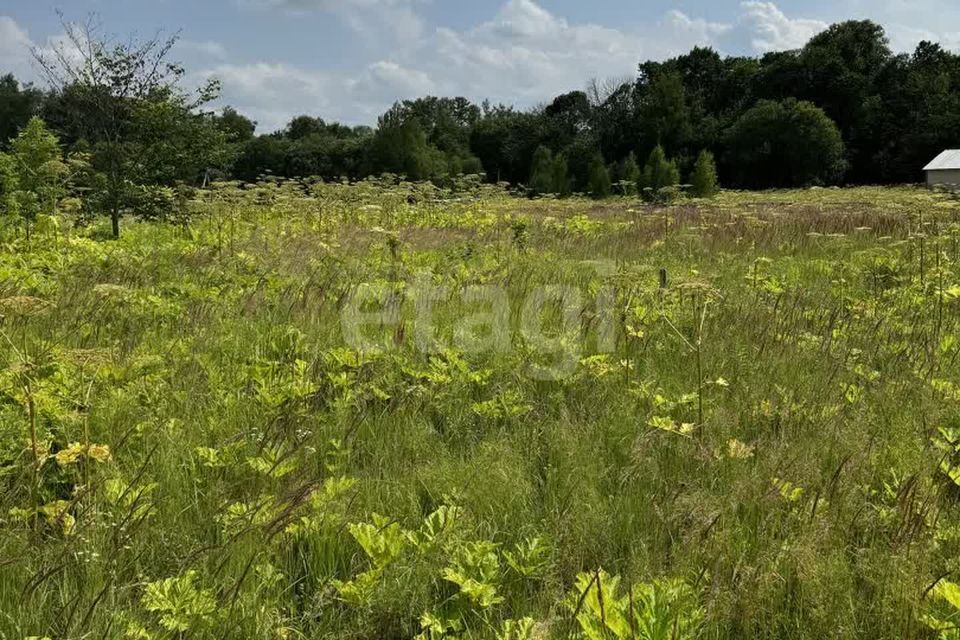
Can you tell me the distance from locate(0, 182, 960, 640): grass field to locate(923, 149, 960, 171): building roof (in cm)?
4591

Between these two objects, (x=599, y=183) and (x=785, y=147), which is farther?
(x=785, y=147)

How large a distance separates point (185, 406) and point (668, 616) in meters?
1.95

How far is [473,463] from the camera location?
217 cm

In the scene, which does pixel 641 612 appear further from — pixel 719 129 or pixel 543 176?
pixel 719 129

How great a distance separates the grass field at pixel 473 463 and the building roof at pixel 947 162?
45912 millimetres

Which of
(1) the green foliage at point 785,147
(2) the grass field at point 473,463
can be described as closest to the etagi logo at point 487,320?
(2) the grass field at point 473,463

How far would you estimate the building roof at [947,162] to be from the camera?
40316mm

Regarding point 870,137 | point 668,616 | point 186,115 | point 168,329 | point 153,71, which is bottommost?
point 668,616

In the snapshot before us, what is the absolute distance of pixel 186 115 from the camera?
8.70 m

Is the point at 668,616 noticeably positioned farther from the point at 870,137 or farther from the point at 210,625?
the point at 870,137

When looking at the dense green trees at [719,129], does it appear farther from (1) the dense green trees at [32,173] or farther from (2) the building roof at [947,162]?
(1) the dense green trees at [32,173]

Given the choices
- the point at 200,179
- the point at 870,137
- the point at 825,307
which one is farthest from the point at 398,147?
the point at 825,307

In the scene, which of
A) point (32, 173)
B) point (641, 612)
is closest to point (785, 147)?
point (32, 173)

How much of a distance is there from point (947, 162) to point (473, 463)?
166ft
